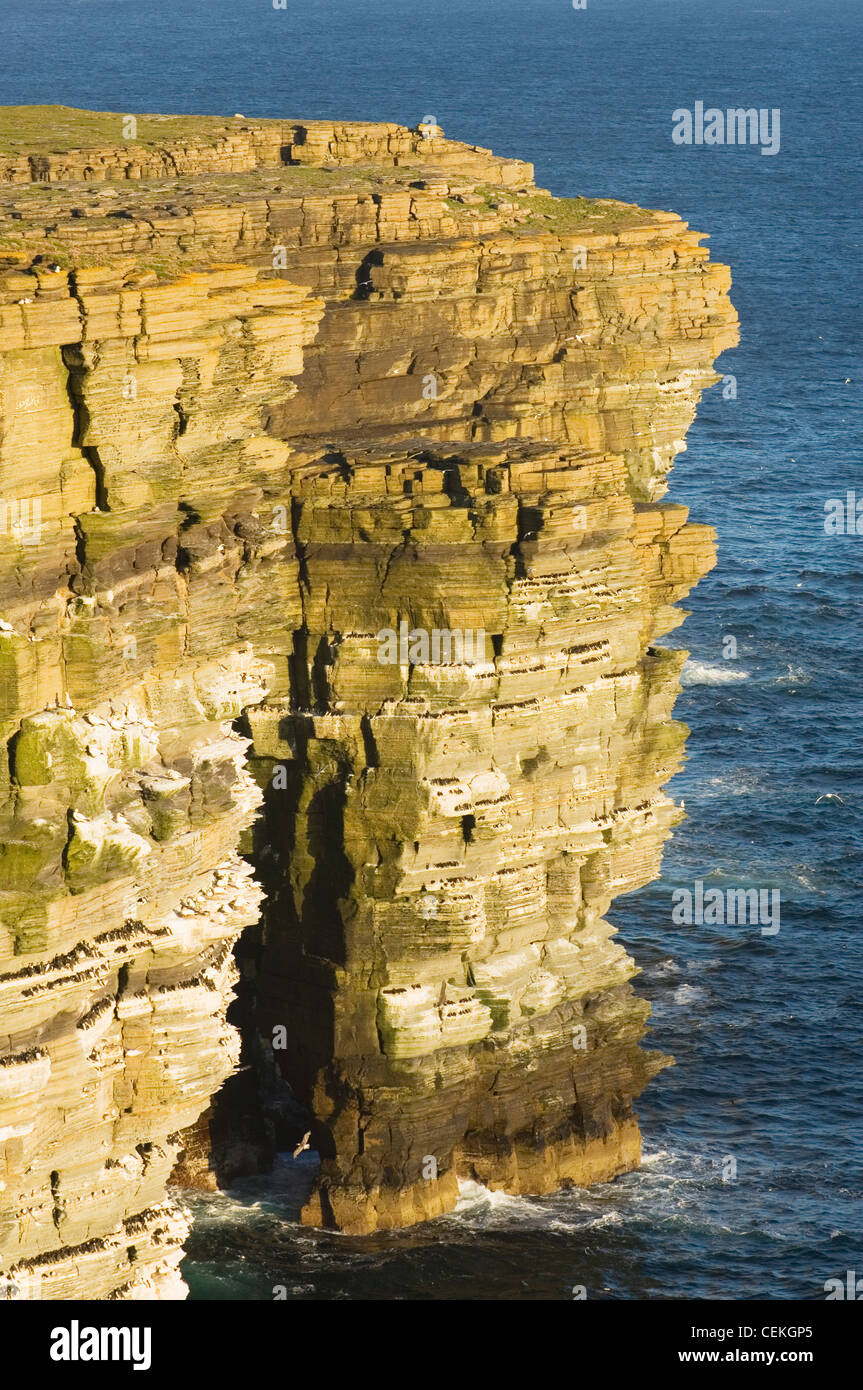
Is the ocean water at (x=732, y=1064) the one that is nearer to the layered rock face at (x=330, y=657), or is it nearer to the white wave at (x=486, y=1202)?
the white wave at (x=486, y=1202)

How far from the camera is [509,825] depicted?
81.4 meters

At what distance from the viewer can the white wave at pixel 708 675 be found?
130 meters

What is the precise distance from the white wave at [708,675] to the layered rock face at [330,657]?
125ft

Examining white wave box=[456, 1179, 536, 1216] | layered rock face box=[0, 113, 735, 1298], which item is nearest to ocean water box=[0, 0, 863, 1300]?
white wave box=[456, 1179, 536, 1216]

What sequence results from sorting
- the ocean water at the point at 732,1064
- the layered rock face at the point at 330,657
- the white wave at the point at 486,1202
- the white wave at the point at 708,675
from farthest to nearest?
the white wave at the point at 708,675 → the white wave at the point at 486,1202 → the ocean water at the point at 732,1064 → the layered rock face at the point at 330,657

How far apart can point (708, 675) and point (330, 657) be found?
5416 cm

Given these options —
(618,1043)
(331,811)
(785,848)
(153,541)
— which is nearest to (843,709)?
(785,848)

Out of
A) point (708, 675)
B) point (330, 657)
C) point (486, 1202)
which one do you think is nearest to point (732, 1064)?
point (486, 1202)

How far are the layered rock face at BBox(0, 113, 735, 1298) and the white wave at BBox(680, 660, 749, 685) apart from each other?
38069 millimetres

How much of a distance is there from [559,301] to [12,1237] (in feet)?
119

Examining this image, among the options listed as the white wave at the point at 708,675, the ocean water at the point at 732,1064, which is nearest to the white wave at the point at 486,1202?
the ocean water at the point at 732,1064

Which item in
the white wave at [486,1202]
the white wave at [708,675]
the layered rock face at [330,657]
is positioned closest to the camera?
the layered rock face at [330,657]

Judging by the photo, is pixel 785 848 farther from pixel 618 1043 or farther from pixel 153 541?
pixel 153 541

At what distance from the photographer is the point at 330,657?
79562 millimetres
